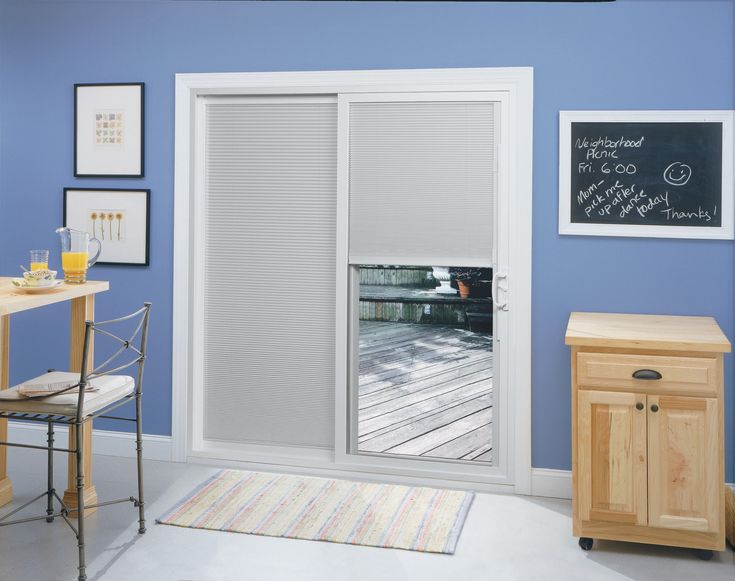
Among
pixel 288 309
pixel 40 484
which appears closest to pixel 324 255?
pixel 288 309

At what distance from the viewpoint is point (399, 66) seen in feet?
11.7

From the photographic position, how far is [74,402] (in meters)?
2.65

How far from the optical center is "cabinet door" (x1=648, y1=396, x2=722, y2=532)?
9.11 feet

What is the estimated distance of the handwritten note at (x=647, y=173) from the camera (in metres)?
3.26

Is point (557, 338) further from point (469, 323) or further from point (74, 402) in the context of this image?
point (74, 402)

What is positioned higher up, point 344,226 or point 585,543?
point 344,226

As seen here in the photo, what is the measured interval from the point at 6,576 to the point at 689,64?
11.0 feet

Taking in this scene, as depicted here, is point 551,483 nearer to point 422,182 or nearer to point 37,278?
point 422,182

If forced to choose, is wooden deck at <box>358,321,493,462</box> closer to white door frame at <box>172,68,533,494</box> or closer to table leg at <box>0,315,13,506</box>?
white door frame at <box>172,68,533,494</box>

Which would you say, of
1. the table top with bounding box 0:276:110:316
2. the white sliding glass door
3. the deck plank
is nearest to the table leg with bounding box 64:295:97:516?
the table top with bounding box 0:276:110:316

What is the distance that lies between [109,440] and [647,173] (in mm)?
2966

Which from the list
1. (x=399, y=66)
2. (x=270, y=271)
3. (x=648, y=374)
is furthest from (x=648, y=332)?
(x=270, y=271)

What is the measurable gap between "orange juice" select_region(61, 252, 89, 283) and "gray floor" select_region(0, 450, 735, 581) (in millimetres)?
1008

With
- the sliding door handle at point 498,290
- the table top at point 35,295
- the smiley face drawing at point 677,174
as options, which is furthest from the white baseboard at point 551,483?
the table top at point 35,295
